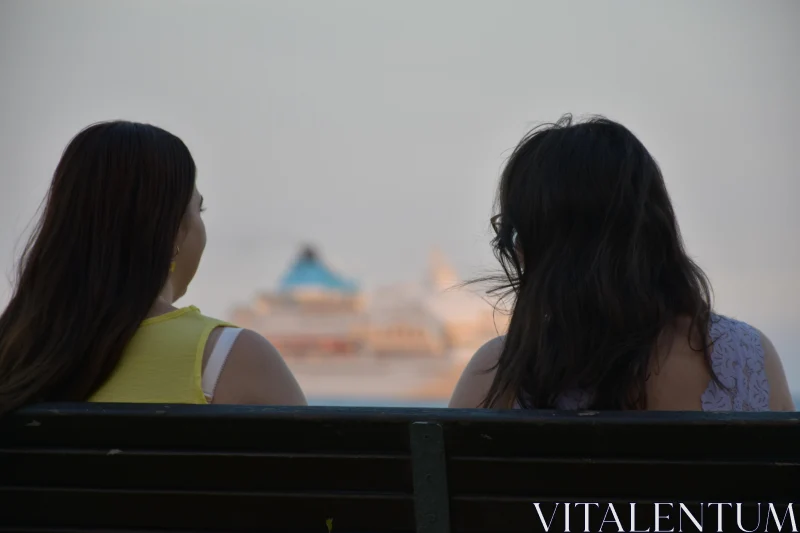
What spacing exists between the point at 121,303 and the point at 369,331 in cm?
3610

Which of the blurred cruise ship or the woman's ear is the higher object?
the blurred cruise ship

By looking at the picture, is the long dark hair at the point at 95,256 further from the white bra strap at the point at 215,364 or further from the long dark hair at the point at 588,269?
the long dark hair at the point at 588,269

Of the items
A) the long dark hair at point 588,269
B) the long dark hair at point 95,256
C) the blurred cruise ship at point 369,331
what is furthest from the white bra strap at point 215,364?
the blurred cruise ship at point 369,331

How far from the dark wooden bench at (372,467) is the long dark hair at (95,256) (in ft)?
0.74

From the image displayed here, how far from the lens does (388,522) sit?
1058mm

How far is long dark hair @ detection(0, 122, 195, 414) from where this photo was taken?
4.48ft

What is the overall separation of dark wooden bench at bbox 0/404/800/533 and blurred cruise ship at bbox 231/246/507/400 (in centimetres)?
3359

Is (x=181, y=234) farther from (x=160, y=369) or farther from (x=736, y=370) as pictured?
(x=736, y=370)

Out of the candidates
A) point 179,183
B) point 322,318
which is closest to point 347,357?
point 322,318

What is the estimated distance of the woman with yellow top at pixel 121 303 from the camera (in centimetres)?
137

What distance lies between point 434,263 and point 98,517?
38.3 m

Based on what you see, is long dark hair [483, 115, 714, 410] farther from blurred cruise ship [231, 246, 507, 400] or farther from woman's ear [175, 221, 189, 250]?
blurred cruise ship [231, 246, 507, 400]

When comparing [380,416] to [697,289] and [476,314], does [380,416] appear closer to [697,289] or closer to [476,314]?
[697,289]

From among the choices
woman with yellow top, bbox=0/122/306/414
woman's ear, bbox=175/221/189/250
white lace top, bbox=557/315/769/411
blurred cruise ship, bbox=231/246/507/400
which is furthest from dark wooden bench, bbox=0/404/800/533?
blurred cruise ship, bbox=231/246/507/400
